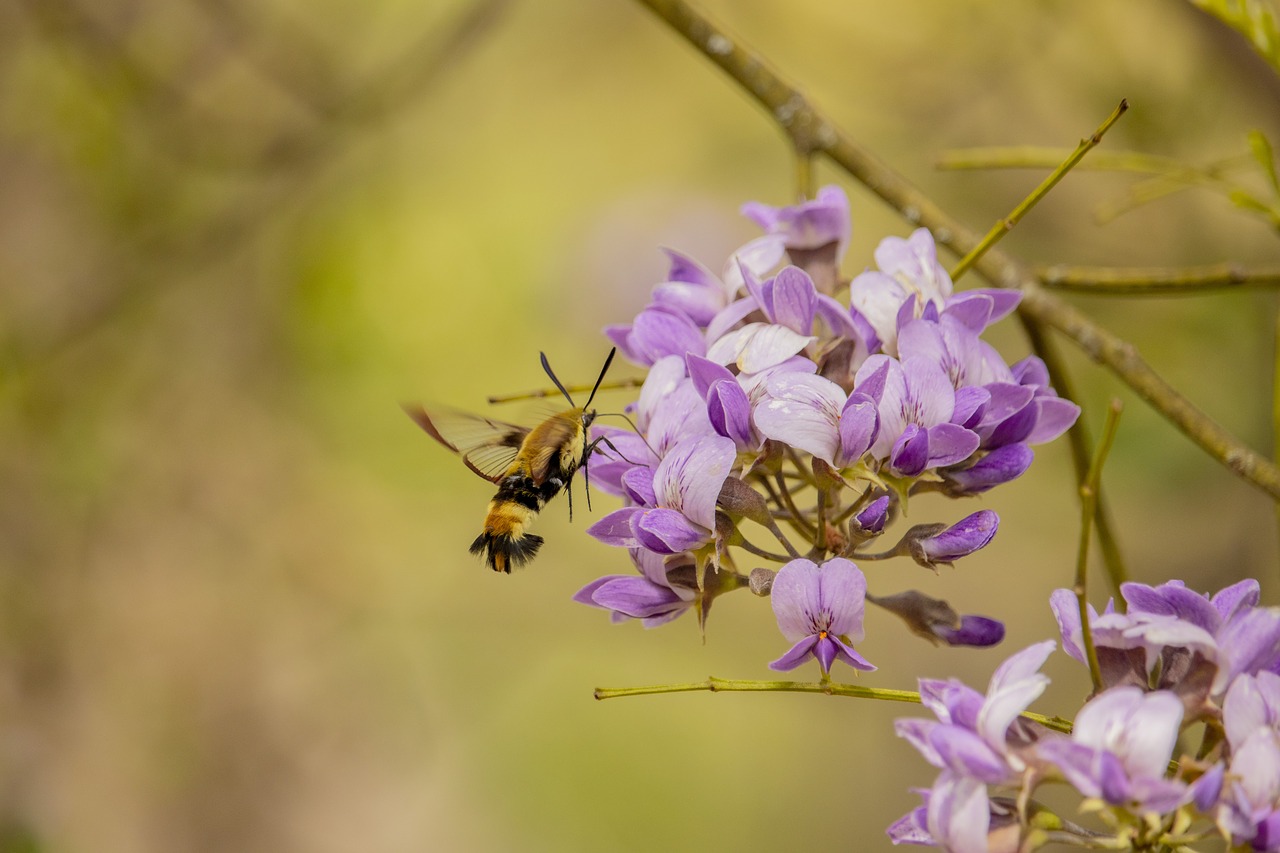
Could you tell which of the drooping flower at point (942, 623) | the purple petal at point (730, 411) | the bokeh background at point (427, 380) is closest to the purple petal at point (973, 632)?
the drooping flower at point (942, 623)

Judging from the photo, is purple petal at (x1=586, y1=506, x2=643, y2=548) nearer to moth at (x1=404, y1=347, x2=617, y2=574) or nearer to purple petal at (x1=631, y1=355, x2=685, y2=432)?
purple petal at (x1=631, y1=355, x2=685, y2=432)

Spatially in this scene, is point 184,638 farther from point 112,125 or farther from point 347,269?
point 112,125

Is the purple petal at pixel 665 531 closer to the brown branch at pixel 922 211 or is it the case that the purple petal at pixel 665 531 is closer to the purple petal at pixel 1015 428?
the purple petal at pixel 1015 428

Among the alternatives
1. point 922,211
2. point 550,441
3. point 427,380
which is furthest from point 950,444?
point 427,380

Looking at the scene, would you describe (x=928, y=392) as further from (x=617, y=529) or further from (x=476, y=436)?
(x=476, y=436)

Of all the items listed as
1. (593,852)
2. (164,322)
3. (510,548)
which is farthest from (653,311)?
(593,852)
